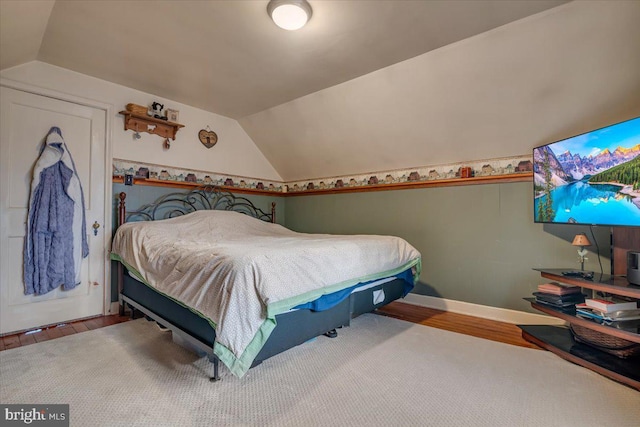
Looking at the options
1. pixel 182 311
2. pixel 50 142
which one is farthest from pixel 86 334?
Answer: pixel 50 142

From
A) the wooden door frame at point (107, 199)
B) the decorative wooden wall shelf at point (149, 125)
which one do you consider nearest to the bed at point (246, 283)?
the wooden door frame at point (107, 199)

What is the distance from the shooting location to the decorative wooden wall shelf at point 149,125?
3.23 m

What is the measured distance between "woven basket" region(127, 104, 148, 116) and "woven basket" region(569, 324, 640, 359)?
4.39m

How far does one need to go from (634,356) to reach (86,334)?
4043 mm

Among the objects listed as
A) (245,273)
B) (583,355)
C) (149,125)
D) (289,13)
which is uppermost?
(289,13)

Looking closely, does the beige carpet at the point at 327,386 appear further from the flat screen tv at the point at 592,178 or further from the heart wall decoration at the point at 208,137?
the heart wall decoration at the point at 208,137

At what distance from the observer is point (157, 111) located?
3.39 meters

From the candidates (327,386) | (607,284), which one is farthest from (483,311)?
(327,386)

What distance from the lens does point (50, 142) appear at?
8.82ft

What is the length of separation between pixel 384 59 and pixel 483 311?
2.67 m

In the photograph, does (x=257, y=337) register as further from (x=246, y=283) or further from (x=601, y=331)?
(x=601, y=331)

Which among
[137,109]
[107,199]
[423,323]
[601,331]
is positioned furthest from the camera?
[137,109]

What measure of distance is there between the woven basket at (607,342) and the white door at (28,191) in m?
4.20

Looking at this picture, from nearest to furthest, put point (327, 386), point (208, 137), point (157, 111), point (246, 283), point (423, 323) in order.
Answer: point (246, 283)
point (327, 386)
point (423, 323)
point (157, 111)
point (208, 137)
